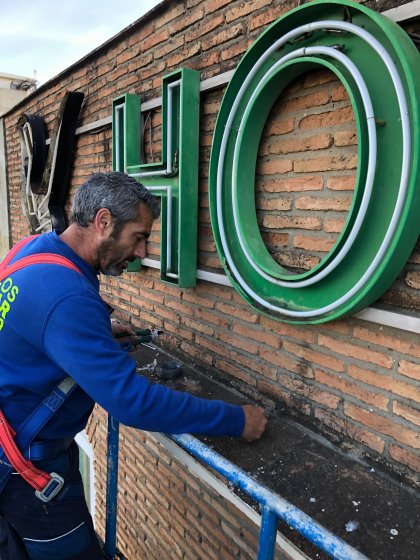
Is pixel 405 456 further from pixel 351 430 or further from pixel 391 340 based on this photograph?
pixel 391 340

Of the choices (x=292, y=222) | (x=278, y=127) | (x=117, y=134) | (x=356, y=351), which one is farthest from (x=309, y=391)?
(x=117, y=134)

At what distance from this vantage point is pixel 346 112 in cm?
193

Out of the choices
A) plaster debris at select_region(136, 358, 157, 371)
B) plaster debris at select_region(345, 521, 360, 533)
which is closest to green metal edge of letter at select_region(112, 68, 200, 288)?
plaster debris at select_region(136, 358, 157, 371)

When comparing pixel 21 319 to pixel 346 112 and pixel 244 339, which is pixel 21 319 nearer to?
pixel 244 339

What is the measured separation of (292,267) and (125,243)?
933 millimetres

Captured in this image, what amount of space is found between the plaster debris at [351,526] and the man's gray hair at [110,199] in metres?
1.45

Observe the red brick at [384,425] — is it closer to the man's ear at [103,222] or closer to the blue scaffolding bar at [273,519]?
the blue scaffolding bar at [273,519]

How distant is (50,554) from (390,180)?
2113mm

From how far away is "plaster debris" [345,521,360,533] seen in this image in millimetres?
1530

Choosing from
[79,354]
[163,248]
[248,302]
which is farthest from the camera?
[163,248]

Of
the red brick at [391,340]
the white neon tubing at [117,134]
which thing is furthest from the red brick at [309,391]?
the white neon tubing at [117,134]

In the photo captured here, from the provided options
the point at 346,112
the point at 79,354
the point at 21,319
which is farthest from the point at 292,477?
the point at 346,112

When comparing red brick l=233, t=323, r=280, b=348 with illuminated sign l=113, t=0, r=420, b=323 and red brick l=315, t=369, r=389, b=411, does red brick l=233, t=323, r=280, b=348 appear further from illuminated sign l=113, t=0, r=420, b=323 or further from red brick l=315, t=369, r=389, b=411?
red brick l=315, t=369, r=389, b=411

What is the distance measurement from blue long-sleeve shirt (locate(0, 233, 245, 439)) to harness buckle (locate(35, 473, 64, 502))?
18 cm
